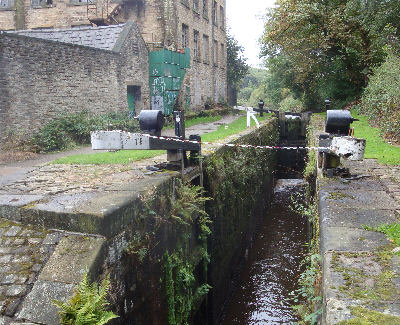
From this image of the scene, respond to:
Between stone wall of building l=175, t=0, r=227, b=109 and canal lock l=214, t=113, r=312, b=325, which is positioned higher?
stone wall of building l=175, t=0, r=227, b=109

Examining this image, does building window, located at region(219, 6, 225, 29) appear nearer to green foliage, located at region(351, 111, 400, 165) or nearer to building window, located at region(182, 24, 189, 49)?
building window, located at region(182, 24, 189, 49)

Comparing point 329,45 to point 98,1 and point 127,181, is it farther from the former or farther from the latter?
point 127,181

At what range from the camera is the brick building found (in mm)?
20312

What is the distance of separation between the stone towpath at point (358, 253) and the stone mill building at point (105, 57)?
878 cm

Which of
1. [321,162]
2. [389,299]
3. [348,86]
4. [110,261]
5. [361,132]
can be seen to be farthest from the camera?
[348,86]

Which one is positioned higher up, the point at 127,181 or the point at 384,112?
the point at 384,112

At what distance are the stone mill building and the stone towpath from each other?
346 inches

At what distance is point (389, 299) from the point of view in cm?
252

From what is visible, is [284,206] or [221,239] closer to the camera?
[221,239]

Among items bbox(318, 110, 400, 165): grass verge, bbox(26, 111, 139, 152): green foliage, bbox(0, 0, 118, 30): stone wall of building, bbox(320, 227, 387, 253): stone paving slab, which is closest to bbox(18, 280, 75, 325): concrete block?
bbox(320, 227, 387, 253): stone paving slab

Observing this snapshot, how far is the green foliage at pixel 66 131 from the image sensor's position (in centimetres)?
1111

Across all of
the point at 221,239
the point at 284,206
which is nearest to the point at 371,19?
the point at 284,206

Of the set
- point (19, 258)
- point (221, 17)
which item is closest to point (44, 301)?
point (19, 258)

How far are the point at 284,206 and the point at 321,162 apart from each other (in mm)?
9681
